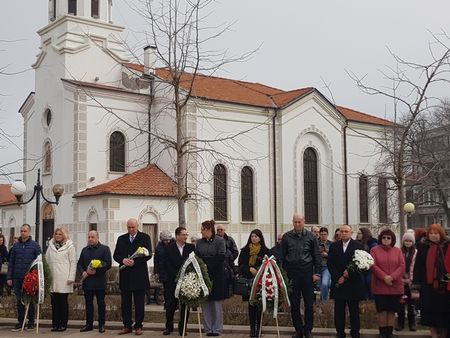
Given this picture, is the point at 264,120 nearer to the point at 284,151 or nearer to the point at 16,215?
the point at 284,151

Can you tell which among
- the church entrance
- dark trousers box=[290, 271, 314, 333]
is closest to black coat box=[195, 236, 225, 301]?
dark trousers box=[290, 271, 314, 333]

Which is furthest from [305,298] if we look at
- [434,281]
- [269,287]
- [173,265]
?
[173,265]

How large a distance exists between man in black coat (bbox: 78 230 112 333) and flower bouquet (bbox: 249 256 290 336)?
120 inches

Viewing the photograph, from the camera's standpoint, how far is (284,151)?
34.5 metres

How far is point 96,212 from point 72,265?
1642 cm

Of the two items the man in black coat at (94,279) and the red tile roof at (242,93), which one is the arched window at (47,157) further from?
the man in black coat at (94,279)

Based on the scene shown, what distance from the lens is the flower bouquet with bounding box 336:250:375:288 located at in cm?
1077

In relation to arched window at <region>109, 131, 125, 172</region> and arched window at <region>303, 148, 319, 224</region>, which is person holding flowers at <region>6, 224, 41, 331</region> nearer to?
arched window at <region>109, 131, 125, 172</region>

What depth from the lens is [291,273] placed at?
11492 millimetres

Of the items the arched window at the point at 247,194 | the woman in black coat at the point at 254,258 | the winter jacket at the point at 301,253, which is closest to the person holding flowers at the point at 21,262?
the woman in black coat at the point at 254,258

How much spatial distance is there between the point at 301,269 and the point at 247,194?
2201 cm

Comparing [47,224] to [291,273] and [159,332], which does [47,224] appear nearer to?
[159,332]

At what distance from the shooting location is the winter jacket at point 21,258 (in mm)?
13000

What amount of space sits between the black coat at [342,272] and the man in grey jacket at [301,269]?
0.87ft
